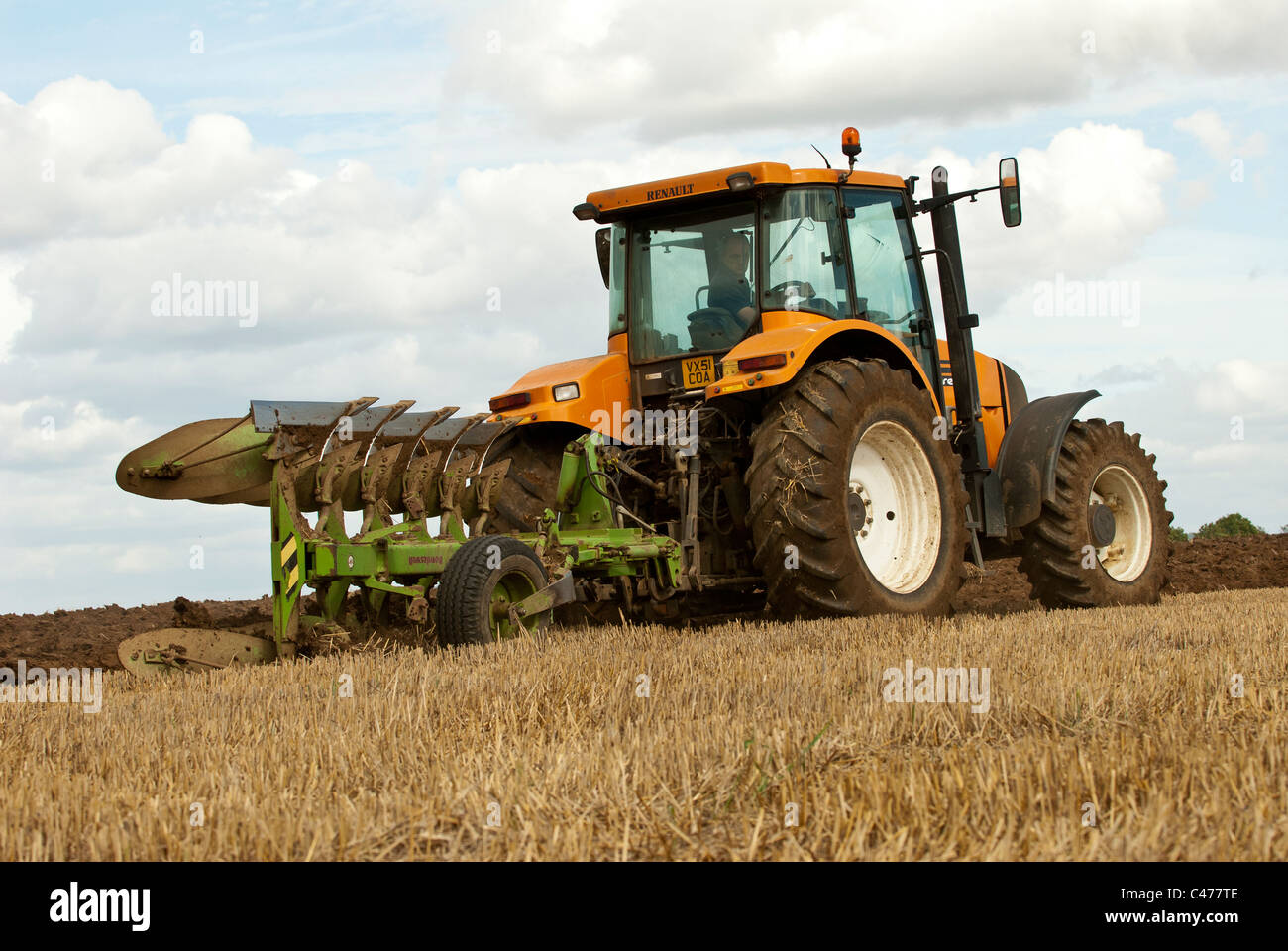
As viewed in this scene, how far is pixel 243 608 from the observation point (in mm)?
10742

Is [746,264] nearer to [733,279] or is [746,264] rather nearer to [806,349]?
[733,279]

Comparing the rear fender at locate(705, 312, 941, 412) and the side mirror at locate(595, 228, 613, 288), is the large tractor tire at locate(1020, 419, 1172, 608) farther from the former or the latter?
the side mirror at locate(595, 228, 613, 288)

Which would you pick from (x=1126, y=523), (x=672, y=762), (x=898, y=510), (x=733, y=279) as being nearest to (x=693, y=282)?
(x=733, y=279)

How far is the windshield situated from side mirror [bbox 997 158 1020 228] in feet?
4.97

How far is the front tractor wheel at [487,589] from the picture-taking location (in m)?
5.93

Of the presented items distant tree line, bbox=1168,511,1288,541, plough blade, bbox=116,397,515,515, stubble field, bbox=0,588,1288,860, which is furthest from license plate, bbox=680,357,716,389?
distant tree line, bbox=1168,511,1288,541

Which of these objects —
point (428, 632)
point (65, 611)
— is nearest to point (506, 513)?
point (428, 632)

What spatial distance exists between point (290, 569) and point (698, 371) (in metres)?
2.56

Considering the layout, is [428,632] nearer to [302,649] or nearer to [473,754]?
[302,649]

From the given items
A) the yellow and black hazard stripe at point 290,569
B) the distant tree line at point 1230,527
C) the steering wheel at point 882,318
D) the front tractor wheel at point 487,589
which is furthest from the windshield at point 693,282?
the distant tree line at point 1230,527

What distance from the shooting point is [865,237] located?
772cm

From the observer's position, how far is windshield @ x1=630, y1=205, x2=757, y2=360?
737cm
